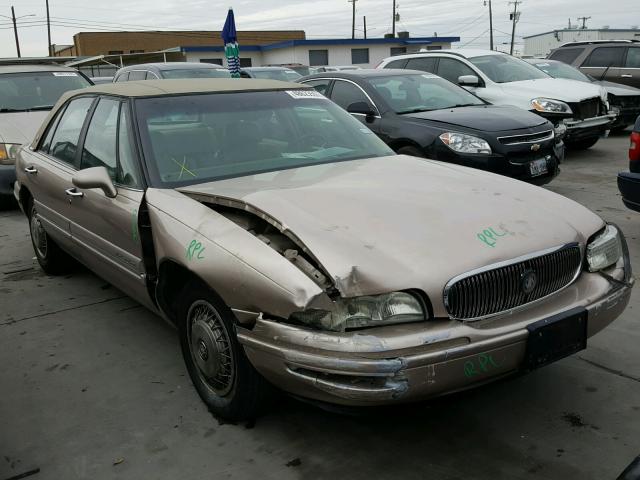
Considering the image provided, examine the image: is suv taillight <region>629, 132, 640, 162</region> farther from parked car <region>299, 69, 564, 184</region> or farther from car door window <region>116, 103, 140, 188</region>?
car door window <region>116, 103, 140, 188</region>

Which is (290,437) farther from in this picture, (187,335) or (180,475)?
(187,335)

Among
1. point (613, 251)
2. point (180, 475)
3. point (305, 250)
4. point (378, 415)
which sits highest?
point (305, 250)

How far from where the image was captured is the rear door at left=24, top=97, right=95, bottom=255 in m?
4.32

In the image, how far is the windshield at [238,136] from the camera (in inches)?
136

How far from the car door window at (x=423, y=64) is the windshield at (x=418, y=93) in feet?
8.06

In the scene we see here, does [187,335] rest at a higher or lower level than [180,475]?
higher

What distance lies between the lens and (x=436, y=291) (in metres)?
2.37

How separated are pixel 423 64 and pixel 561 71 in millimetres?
3418

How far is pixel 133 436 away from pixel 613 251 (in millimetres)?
2454

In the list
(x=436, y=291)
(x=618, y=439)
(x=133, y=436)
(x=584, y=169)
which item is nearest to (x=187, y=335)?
(x=133, y=436)

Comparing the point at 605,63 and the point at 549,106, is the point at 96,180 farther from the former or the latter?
the point at 605,63

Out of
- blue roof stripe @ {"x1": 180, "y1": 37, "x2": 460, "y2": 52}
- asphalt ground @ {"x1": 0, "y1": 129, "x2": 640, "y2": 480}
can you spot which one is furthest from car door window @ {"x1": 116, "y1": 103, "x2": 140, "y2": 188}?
blue roof stripe @ {"x1": 180, "y1": 37, "x2": 460, "y2": 52}

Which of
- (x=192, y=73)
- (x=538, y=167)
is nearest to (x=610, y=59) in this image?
(x=538, y=167)

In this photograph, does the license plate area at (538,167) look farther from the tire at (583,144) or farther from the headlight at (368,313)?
the headlight at (368,313)
